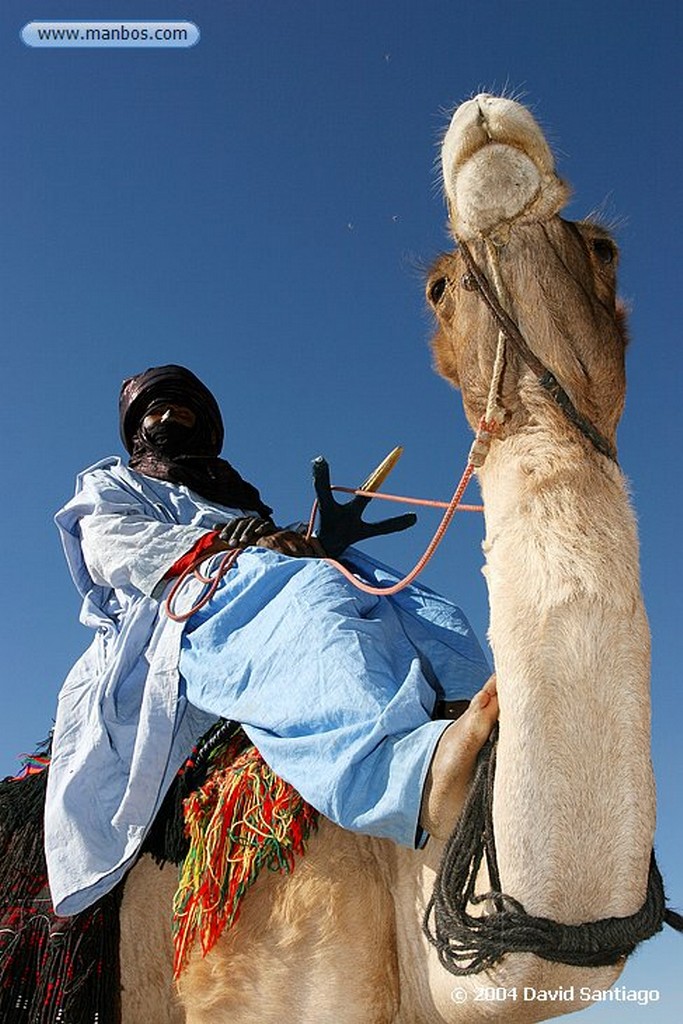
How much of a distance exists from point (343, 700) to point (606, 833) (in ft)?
2.72

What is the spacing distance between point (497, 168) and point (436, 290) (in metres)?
0.49

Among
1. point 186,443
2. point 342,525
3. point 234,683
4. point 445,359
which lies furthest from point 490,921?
point 186,443

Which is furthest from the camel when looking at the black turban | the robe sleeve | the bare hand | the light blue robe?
the black turban

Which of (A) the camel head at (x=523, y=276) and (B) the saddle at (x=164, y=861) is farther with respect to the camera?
(B) the saddle at (x=164, y=861)

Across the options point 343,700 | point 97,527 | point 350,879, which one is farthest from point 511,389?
point 97,527

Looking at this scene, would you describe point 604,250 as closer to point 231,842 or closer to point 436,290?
point 436,290

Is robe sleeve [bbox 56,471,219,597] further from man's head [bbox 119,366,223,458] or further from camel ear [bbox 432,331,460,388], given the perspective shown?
camel ear [bbox 432,331,460,388]

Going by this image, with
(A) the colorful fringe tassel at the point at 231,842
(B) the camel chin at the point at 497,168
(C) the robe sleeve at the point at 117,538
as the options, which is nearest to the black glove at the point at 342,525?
(C) the robe sleeve at the point at 117,538

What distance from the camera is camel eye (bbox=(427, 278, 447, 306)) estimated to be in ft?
9.04

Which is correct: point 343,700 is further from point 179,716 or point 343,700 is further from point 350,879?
point 179,716

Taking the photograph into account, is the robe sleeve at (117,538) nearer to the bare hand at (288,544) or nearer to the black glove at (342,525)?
the bare hand at (288,544)

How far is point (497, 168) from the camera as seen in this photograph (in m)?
2.34

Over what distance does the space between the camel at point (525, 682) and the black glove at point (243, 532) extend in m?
1.19

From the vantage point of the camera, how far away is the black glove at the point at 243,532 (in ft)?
12.2
